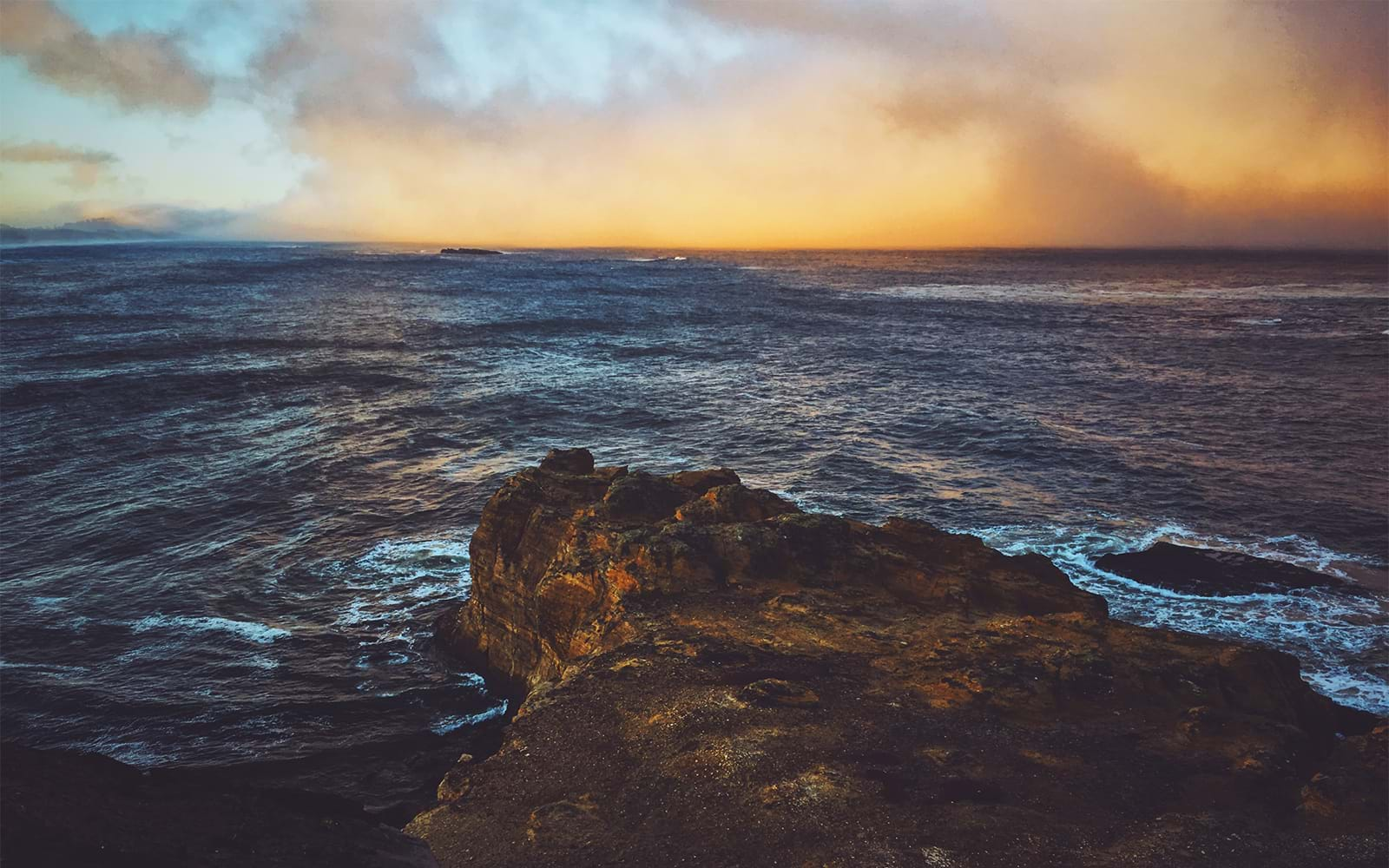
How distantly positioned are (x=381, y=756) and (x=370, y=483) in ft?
56.4

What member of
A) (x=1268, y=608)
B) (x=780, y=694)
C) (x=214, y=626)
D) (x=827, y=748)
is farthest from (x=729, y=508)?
(x=1268, y=608)

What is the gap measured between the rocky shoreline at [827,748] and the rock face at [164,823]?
2 centimetres

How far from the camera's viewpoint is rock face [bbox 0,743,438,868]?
484 centimetres

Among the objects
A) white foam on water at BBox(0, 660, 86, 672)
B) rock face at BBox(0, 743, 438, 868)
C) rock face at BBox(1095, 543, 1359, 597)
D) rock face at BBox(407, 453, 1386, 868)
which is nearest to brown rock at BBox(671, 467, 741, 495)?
rock face at BBox(407, 453, 1386, 868)

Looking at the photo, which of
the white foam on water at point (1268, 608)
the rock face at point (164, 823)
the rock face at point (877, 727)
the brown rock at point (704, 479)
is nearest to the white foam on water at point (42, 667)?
the rock face at point (877, 727)

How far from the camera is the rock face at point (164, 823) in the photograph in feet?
15.9

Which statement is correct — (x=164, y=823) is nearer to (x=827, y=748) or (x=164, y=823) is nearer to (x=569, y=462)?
(x=827, y=748)

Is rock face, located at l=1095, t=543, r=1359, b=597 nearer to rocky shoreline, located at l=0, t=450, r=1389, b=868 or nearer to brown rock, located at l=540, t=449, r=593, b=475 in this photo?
rocky shoreline, located at l=0, t=450, r=1389, b=868

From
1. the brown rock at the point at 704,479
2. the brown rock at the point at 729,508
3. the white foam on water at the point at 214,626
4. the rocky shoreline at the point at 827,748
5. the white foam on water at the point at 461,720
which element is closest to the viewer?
the rocky shoreline at the point at 827,748

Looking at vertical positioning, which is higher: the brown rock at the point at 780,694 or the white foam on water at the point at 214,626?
the brown rock at the point at 780,694

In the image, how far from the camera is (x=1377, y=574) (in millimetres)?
21906

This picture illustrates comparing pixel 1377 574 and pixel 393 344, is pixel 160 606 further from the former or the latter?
pixel 393 344

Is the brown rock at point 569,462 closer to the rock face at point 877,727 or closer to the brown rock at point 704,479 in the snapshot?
the brown rock at point 704,479

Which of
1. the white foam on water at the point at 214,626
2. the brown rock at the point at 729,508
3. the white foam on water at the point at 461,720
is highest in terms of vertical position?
the brown rock at the point at 729,508
